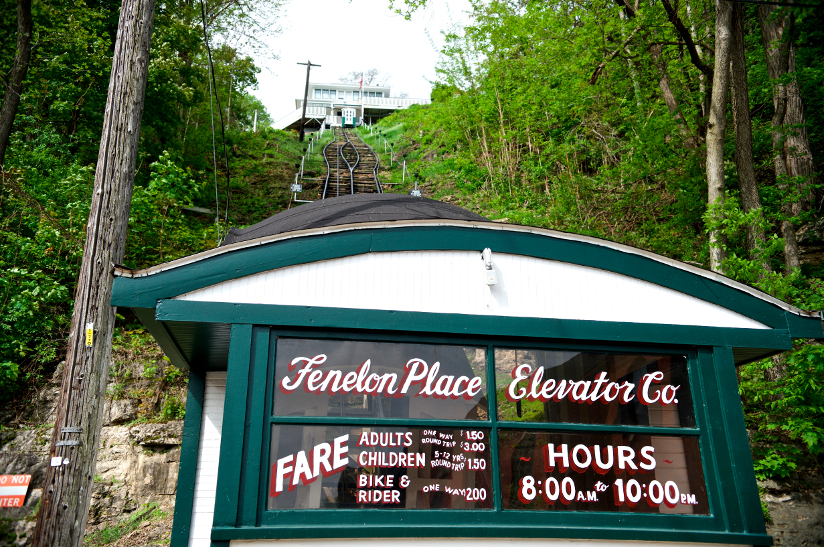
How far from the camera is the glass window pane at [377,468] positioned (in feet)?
12.9

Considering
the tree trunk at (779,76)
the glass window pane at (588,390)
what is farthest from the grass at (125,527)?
the tree trunk at (779,76)

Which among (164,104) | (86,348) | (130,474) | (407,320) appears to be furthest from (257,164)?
(407,320)

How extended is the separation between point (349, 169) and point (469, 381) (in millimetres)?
22175

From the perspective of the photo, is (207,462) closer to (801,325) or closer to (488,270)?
(488,270)

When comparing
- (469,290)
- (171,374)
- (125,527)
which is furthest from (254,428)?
(171,374)

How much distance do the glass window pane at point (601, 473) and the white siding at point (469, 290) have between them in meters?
1.03

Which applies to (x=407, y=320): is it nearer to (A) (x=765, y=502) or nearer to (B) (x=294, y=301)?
(B) (x=294, y=301)

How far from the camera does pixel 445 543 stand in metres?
3.89

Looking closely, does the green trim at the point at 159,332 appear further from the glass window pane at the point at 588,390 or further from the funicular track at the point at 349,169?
the funicular track at the point at 349,169

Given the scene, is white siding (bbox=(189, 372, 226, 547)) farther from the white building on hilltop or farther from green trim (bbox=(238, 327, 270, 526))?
the white building on hilltop

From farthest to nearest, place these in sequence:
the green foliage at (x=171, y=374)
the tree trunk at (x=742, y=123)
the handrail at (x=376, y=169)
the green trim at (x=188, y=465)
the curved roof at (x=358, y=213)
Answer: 1. the handrail at (x=376, y=169)
2. the green foliage at (x=171, y=374)
3. the tree trunk at (x=742, y=123)
4. the curved roof at (x=358, y=213)
5. the green trim at (x=188, y=465)

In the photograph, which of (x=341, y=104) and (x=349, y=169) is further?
(x=341, y=104)

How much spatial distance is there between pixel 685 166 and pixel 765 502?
6.46 meters

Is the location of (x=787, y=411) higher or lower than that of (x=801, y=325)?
lower
